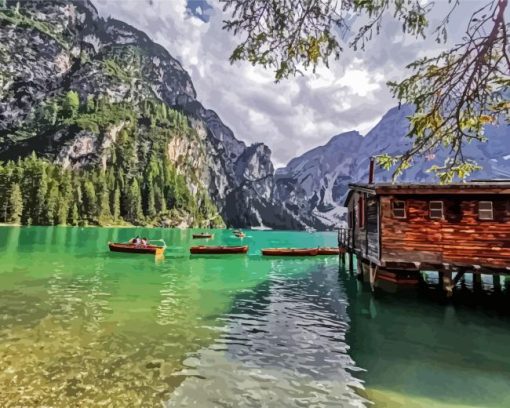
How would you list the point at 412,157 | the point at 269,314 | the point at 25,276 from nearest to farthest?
the point at 412,157, the point at 269,314, the point at 25,276

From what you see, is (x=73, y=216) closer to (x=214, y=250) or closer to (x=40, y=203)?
(x=40, y=203)

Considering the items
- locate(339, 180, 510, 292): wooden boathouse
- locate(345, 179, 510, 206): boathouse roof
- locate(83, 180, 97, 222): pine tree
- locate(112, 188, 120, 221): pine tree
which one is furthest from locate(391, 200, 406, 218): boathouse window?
locate(112, 188, 120, 221): pine tree

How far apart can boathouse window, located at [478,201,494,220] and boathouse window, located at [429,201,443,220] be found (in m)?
2.17

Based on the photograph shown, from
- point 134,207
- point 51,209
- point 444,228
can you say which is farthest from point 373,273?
point 134,207

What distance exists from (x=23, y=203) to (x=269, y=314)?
139280 millimetres

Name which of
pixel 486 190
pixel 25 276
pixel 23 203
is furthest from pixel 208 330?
pixel 23 203

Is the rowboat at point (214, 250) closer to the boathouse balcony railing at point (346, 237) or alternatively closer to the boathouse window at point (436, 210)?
the boathouse balcony railing at point (346, 237)

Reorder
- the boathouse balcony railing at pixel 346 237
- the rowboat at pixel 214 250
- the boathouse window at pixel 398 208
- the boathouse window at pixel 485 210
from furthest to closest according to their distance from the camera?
1. the rowboat at pixel 214 250
2. the boathouse balcony railing at pixel 346 237
3. the boathouse window at pixel 398 208
4. the boathouse window at pixel 485 210

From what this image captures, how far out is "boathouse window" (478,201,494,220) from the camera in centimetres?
2348

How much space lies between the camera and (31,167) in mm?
145875

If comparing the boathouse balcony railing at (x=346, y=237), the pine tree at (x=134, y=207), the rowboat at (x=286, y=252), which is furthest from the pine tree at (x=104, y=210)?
the boathouse balcony railing at (x=346, y=237)

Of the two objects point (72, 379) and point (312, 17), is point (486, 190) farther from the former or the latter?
point (72, 379)

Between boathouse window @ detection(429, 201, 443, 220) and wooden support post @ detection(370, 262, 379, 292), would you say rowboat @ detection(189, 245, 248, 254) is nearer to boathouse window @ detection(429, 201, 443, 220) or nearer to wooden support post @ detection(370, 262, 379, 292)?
wooden support post @ detection(370, 262, 379, 292)

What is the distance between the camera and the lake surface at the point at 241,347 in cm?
1040
